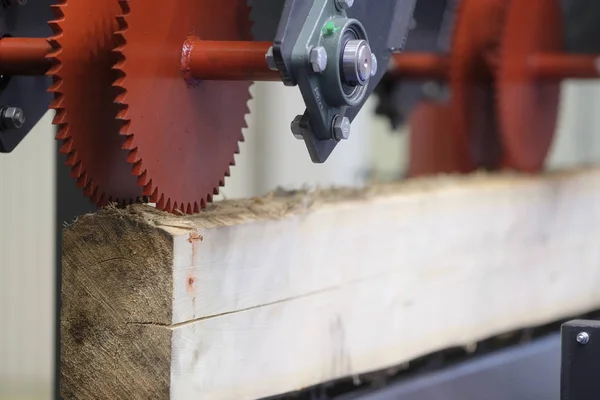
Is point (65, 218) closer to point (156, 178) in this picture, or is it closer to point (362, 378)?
point (156, 178)

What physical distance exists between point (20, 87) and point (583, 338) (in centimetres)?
91

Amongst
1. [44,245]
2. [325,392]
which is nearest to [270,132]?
[44,245]

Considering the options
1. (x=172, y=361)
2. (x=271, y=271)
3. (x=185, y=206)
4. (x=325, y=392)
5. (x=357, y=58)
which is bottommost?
(x=325, y=392)

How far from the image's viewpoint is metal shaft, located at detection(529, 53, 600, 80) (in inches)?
90.8

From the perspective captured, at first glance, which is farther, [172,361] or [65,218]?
[65,218]

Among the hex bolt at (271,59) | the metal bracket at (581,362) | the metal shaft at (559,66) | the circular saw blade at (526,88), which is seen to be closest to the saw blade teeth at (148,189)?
the hex bolt at (271,59)

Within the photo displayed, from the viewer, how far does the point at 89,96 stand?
1320 mm

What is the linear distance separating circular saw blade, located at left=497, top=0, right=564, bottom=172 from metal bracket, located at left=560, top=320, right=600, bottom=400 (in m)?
0.96

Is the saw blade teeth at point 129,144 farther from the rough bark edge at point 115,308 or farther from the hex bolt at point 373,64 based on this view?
the hex bolt at point 373,64

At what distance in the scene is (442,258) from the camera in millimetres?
1966

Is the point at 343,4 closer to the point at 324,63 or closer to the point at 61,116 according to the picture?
the point at 324,63

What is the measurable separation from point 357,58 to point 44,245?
10.1 feet

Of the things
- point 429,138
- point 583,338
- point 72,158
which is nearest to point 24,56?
point 72,158

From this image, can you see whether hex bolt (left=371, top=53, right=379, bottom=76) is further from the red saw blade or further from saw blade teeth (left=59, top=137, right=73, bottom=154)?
the red saw blade
